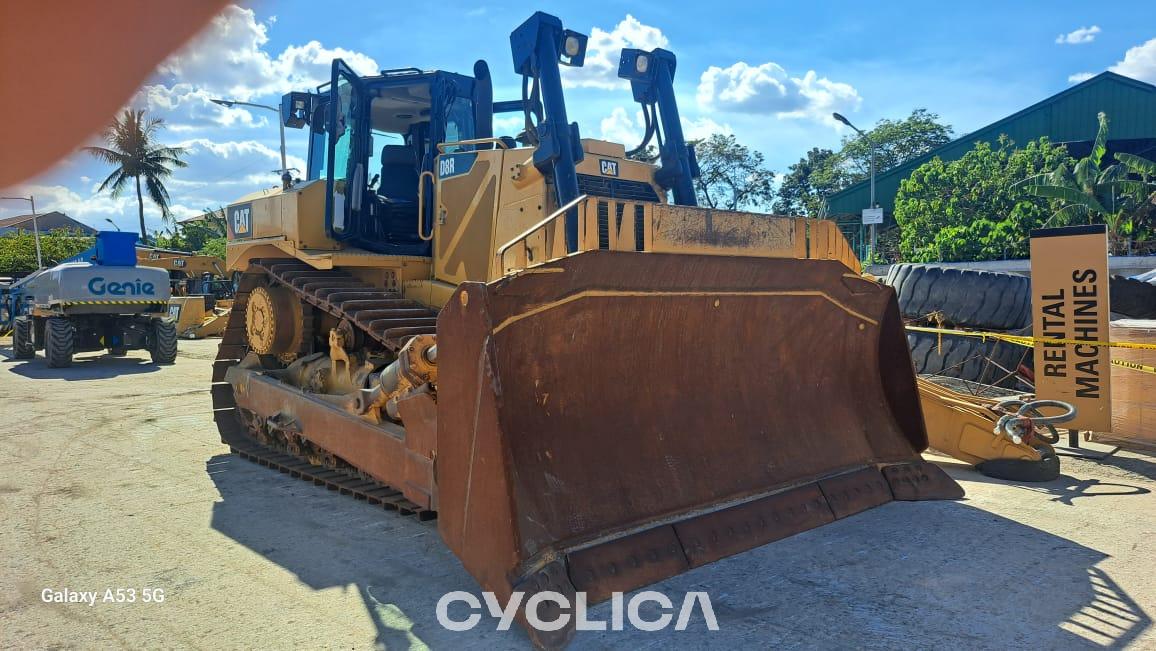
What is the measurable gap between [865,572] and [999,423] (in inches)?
98.9

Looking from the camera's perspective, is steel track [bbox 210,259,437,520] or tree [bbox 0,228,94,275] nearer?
steel track [bbox 210,259,437,520]

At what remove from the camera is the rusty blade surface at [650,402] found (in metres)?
3.59

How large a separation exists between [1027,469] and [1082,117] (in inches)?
1147

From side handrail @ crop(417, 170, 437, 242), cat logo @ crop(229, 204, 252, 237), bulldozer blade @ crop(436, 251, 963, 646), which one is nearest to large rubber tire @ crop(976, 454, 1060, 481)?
bulldozer blade @ crop(436, 251, 963, 646)

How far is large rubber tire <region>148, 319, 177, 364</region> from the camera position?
52.1ft

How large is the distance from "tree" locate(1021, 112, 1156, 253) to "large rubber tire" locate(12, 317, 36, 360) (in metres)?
27.8

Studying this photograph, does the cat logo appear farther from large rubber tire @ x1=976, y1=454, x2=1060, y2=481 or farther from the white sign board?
the white sign board

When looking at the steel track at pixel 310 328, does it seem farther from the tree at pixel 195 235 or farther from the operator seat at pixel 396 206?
the tree at pixel 195 235

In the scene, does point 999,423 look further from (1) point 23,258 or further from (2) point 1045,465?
(1) point 23,258

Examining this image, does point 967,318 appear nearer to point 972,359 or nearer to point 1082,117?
point 972,359

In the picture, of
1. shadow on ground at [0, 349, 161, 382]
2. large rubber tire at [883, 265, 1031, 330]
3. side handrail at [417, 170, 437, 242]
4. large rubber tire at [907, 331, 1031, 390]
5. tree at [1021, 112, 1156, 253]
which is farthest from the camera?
tree at [1021, 112, 1156, 253]

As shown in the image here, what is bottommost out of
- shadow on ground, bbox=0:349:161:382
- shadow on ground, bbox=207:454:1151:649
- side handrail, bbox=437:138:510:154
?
shadow on ground, bbox=207:454:1151:649

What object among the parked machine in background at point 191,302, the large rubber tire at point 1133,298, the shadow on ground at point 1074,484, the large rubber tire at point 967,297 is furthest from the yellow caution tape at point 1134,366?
the parked machine in background at point 191,302

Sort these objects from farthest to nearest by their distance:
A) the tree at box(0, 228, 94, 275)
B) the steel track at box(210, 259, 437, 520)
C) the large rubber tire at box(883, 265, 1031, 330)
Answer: the tree at box(0, 228, 94, 275)
the large rubber tire at box(883, 265, 1031, 330)
the steel track at box(210, 259, 437, 520)
